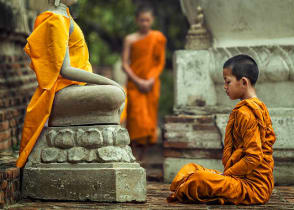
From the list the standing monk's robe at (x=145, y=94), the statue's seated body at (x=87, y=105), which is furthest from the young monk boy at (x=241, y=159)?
the standing monk's robe at (x=145, y=94)

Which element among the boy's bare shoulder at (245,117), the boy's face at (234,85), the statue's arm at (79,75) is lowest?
the boy's bare shoulder at (245,117)

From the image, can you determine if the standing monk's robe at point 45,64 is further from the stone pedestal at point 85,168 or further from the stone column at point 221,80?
the stone column at point 221,80

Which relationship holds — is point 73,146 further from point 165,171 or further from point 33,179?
point 165,171

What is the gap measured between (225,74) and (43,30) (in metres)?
1.24

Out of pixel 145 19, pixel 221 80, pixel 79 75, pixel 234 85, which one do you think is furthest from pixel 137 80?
Answer: pixel 234 85

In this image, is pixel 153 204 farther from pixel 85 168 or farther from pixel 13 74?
pixel 13 74

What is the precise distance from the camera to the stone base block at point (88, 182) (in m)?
3.50

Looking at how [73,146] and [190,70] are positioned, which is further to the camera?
[190,70]

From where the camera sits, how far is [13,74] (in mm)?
5289

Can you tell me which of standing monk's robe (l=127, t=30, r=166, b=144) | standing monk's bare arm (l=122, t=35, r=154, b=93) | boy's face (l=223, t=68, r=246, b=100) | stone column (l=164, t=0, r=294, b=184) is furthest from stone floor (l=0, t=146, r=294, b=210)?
standing monk's bare arm (l=122, t=35, r=154, b=93)

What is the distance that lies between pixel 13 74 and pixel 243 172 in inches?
108

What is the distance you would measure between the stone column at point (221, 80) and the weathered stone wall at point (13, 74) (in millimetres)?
1350

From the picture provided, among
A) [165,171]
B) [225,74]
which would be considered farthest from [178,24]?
[225,74]

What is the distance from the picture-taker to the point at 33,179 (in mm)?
3623
